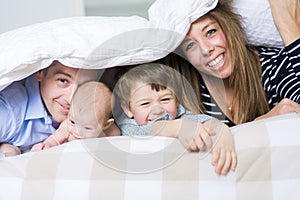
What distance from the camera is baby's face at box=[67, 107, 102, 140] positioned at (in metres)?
0.90

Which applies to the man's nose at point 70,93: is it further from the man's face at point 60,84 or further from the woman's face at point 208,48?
the woman's face at point 208,48

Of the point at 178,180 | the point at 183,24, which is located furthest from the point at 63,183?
the point at 183,24

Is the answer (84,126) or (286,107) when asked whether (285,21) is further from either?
(84,126)

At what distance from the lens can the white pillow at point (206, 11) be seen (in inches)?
37.2

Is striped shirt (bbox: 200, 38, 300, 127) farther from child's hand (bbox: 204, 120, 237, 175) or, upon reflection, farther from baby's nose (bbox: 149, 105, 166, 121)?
child's hand (bbox: 204, 120, 237, 175)

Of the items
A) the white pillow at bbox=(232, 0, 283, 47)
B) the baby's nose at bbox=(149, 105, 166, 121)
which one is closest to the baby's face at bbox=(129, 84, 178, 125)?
the baby's nose at bbox=(149, 105, 166, 121)

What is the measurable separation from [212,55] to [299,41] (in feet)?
0.60

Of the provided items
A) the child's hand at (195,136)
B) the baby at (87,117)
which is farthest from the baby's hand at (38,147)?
the child's hand at (195,136)

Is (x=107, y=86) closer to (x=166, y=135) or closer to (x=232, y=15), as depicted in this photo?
(x=166, y=135)

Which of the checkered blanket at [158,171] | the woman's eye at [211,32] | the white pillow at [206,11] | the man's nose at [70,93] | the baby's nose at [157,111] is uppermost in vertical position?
the white pillow at [206,11]

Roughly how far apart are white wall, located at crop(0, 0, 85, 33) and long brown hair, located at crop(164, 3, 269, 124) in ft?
2.54

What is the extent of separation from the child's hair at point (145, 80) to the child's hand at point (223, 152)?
0.67 ft

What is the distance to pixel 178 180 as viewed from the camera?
71 centimetres

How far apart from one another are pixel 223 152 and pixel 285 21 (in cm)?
44
